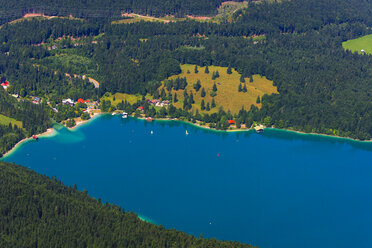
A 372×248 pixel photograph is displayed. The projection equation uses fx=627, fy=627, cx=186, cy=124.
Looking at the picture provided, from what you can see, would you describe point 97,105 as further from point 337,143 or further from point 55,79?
point 337,143

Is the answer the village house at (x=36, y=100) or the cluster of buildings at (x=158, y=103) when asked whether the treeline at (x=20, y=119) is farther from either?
the cluster of buildings at (x=158, y=103)

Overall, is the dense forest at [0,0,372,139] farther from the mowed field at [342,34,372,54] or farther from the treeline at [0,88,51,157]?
the treeline at [0,88,51,157]

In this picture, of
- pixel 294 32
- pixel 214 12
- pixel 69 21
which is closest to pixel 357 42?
pixel 294 32

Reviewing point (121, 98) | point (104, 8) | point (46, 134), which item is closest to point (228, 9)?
point (104, 8)

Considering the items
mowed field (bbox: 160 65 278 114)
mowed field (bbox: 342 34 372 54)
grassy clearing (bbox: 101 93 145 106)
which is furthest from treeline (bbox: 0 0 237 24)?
grassy clearing (bbox: 101 93 145 106)

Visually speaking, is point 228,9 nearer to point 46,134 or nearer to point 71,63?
point 71,63

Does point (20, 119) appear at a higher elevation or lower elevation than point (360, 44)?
lower
